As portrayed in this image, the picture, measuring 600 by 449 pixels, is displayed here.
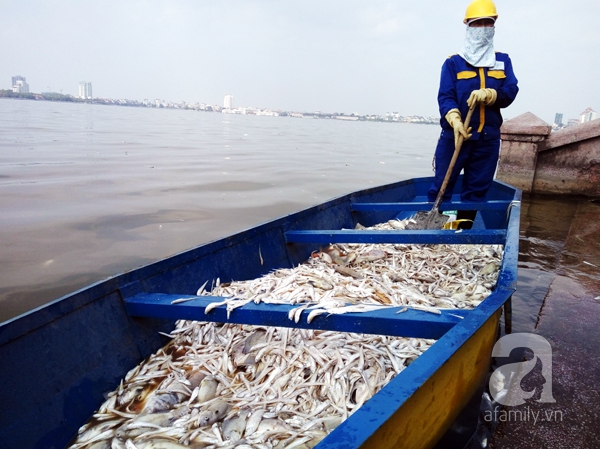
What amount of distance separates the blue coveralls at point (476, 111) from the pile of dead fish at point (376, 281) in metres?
1.11

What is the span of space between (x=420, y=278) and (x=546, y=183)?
28.2 feet

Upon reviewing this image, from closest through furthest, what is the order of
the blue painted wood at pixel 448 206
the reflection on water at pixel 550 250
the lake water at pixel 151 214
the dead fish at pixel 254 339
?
1. the dead fish at pixel 254 339
2. the reflection on water at pixel 550 250
3. the lake water at pixel 151 214
4. the blue painted wood at pixel 448 206

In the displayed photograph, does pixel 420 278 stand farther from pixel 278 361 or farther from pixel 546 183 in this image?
pixel 546 183

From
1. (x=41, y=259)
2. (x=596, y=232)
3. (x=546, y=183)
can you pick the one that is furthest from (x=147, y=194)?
(x=546, y=183)

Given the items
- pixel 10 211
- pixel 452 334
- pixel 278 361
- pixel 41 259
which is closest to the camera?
pixel 452 334

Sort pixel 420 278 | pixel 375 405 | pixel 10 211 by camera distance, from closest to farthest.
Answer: pixel 375 405 < pixel 420 278 < pixel 10 211

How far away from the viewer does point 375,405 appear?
4.66 feet

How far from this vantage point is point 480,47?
5.05 meters

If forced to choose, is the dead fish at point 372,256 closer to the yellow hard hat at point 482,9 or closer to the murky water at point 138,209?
the murky water at point 138,209

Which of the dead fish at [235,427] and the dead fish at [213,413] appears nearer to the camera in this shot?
the dead fish at [235,427]

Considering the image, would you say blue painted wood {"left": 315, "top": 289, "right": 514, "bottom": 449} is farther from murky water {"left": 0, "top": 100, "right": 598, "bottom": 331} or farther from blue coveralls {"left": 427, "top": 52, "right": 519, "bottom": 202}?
blue coveralls {"left": 427, "top": 52, "right": 519, "bottom": 202}

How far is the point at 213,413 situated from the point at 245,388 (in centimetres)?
30

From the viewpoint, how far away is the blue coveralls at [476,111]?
5.04m

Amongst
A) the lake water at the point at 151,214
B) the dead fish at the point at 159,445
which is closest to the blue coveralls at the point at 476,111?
the lake water at the point at 151,214
